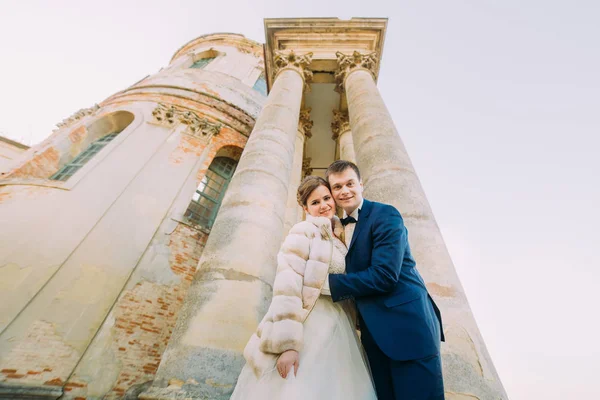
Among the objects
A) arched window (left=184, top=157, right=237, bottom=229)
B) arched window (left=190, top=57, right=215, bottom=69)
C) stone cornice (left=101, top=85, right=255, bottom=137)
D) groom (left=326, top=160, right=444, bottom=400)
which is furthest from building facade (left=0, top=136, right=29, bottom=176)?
groom (left=326, top=160, right=444, bottom=400)

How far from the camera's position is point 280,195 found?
13.0ft

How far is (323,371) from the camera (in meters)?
1.31

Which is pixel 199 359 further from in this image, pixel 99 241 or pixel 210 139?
pixel 210 139

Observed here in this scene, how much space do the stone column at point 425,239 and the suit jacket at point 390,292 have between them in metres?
0.81

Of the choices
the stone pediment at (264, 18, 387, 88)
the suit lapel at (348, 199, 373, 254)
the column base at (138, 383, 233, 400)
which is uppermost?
the stone pediment at (264, 18, 387, 88)

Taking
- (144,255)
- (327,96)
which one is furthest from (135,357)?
(327,96)

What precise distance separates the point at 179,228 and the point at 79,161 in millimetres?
3812

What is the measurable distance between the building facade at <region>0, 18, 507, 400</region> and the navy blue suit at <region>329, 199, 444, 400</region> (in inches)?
39.8

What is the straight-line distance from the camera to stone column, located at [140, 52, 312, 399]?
2.19 m

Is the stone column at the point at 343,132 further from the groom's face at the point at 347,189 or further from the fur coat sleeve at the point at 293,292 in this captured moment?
the fur coat sleeve at the point at 293,292

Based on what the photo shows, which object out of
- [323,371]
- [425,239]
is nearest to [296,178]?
[425,239]

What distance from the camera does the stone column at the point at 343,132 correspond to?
25.9 ft

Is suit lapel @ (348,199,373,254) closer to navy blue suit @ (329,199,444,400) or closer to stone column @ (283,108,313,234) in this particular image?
navy blue suit @ (329,199,444,400)

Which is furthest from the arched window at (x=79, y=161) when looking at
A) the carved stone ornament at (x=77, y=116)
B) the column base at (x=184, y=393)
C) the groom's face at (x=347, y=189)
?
the groom's face at (x=347, y=189)
